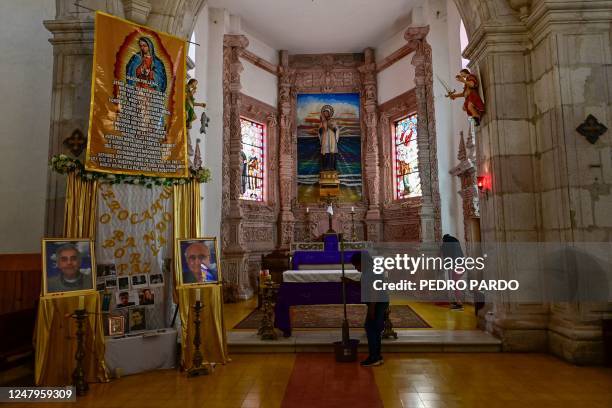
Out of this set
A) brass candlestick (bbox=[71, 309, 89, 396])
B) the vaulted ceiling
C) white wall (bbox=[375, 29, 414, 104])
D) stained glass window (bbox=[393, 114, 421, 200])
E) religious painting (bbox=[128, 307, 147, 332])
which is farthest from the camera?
white wall (bbox=[375, 29, 414, 104])

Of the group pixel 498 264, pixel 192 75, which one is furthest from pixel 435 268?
pixel 192 75

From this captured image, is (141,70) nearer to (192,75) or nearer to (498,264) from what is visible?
(192,75)

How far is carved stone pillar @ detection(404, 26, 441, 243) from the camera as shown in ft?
32.8

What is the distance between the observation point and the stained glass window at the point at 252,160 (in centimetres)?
1137

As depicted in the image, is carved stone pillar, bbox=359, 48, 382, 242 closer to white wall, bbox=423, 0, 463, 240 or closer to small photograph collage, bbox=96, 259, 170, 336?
white wall, bbox=423, 0, 463, 240

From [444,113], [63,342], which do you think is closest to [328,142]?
[444,113]

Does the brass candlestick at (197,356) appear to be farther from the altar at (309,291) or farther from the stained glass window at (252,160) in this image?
the stained glass window at (252,160)

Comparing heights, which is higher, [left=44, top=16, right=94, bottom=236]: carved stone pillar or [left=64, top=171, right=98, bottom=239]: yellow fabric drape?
[left=44, top=16, right=94, bottom=236]: carved stone pillar

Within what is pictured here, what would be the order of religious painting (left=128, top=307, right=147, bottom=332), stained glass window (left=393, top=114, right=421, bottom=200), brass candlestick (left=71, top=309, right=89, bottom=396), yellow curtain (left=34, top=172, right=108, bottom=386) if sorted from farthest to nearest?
stained glass window (left=393, top=114, right=421, bottom=200)
religious painting (left=128, top=307, right=147, bottom=332)
yellow curtain (left=34, top=172, right=108, bottom=386)
brass candlestick (left=71, top=309, right=89, bottom=396)

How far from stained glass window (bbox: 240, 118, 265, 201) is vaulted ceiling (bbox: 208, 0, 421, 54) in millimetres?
2818

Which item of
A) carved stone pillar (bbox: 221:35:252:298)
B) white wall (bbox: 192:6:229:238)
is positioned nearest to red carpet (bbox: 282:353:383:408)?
carved stone pillar (bbox: 221:35:252:298)

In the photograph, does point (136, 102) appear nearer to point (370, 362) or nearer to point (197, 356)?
point (197, 356)

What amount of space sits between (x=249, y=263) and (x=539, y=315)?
730 centimetres

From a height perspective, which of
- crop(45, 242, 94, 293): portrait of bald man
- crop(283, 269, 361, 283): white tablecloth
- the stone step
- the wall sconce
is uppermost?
the wall sconce
